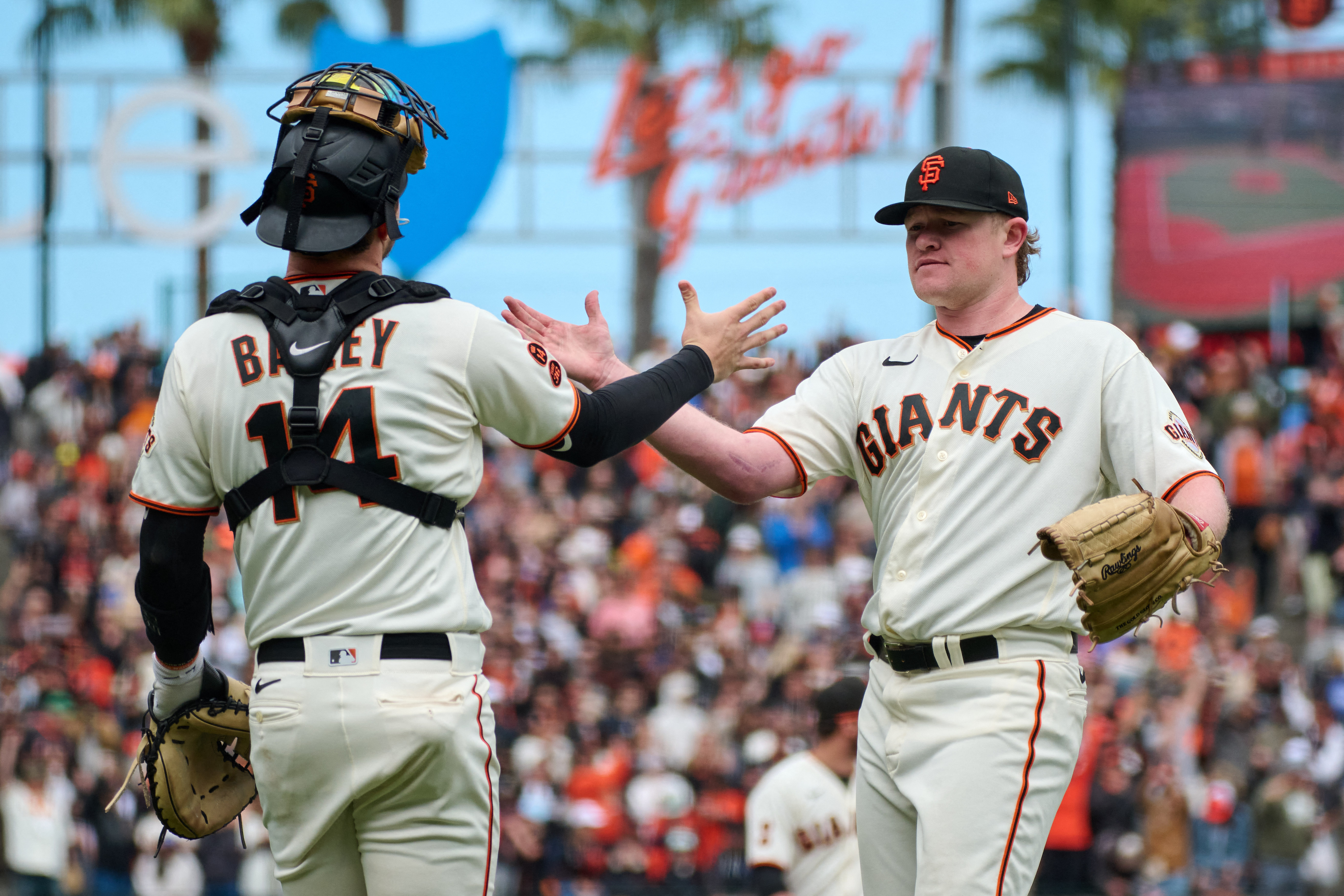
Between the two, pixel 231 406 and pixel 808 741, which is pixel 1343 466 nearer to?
pixel 808 741

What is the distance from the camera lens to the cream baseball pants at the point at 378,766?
3.19 meters

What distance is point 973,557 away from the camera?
12.6 ft

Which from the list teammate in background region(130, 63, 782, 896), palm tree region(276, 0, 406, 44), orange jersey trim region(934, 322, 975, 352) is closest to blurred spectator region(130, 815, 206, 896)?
teammate in background region(130, 63, 782, 896)

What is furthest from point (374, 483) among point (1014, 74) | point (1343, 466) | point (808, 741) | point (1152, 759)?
point (1014, 74)

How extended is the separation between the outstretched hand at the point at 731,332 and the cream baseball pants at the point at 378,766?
1.15m

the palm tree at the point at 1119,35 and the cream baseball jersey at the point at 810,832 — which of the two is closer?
the cream baseball jersey at the point at 810,832

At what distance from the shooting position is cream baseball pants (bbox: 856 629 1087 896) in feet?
11.9

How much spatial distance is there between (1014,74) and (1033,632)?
997 inches

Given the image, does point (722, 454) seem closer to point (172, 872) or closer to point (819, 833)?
point (819, 833)

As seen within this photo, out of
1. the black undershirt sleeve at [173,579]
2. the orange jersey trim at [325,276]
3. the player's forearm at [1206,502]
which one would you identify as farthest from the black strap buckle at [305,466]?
the player's forearm at [1206,502]

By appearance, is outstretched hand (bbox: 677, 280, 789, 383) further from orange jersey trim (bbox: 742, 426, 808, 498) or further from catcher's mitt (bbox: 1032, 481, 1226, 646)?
catcher's mitt (bbox: 1032, 481, 1226, 646)

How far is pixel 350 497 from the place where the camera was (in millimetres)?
3240

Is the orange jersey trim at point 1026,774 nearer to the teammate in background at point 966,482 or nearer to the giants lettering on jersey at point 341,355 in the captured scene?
the teammate in background at point 966,482

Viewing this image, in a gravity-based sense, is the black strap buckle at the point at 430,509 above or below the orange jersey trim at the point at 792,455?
below
